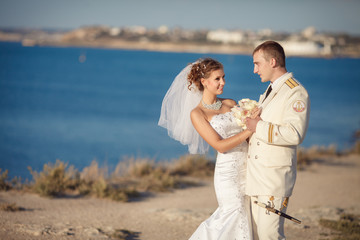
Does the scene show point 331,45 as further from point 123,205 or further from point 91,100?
point 123,205

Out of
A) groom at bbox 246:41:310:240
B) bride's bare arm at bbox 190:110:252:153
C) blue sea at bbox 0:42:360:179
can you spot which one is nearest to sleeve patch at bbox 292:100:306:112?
groom at bbox 246:41:310:240

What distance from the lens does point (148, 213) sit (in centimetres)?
774

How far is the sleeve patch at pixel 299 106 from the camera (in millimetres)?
3782

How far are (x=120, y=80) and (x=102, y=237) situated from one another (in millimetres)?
76220

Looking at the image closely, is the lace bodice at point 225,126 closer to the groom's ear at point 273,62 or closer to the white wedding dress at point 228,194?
the white wedding dress at point 228,194

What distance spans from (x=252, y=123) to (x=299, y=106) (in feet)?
1.50

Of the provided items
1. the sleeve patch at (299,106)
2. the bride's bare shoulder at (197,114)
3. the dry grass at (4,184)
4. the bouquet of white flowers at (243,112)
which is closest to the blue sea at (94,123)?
the dry grass at (4,184)

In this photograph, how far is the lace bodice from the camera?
189 inches

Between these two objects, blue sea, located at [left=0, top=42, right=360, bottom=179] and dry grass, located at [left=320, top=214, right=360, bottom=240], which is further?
blue sea, located at [left=0, top=42, right=360, bottom=179]

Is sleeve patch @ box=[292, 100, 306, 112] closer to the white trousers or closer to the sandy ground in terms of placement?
the white trousers

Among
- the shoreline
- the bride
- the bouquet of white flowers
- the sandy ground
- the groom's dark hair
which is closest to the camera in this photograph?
the groom's dark hair

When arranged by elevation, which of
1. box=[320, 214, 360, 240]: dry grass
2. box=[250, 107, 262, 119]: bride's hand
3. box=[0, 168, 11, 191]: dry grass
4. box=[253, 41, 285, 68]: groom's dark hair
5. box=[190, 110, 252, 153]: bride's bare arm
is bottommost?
box=[320, 214, 360, 240]: dry grass

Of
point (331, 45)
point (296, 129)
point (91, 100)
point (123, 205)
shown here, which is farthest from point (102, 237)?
point (331, 45)

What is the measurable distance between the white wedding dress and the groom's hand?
0.72 m
